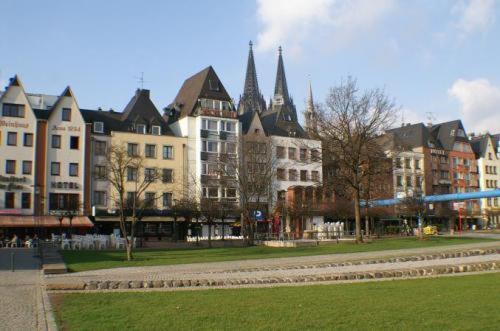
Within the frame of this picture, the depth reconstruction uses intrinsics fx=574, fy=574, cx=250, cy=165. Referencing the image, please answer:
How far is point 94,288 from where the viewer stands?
18000 millimetres

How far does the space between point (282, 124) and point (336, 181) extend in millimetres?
33247

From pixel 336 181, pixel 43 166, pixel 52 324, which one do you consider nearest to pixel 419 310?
pixel 52 324

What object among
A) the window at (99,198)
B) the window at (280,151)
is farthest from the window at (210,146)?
the window at (99,198)

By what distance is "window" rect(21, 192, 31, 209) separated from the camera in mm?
59531

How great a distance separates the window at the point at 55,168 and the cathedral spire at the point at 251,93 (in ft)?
260

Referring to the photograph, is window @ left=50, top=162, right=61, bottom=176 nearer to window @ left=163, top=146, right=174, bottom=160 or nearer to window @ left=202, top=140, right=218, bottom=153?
window @ left=163, top=146, right=174, bottom=160

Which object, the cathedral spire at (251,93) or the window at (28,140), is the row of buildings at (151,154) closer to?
the window at (28,140)

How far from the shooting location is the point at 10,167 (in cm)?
5959

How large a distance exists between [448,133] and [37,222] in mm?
75803

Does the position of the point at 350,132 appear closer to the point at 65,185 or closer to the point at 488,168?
the point at 65,185

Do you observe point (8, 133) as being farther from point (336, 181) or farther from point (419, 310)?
point (419, 310)

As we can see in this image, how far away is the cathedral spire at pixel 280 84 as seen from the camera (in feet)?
476

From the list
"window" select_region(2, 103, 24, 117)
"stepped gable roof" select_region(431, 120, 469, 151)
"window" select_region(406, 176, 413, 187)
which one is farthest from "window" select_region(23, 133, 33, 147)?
"stepped gable roof" select_region(431, 120, 469, 151)

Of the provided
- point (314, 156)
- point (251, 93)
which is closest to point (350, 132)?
point (314, 156)
